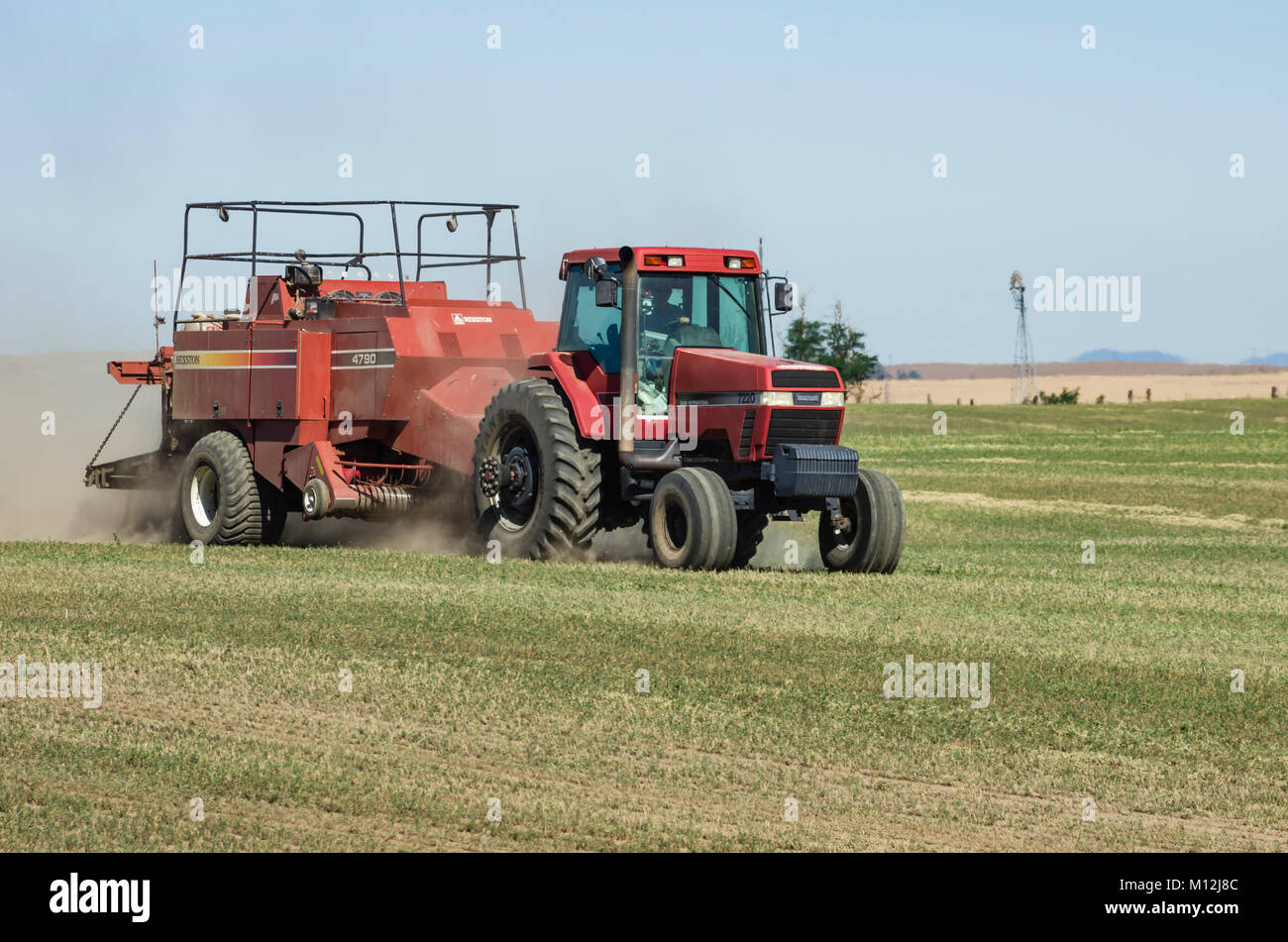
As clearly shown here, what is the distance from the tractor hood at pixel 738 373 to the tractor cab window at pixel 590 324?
25.0 inches

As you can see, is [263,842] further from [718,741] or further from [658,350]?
[658,350]

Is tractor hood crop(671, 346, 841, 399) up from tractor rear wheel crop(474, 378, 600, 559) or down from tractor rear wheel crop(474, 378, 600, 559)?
up

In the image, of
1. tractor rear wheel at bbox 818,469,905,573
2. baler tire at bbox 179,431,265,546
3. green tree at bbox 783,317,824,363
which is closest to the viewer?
tractor rear wheel at bbox 818,469,905,573

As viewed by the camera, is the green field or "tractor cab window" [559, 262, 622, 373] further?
"tractor cab window" [559, 262, 622, 373]

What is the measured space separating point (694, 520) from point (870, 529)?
5.66 ft

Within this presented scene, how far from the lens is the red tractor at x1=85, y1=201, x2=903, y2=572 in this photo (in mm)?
15883

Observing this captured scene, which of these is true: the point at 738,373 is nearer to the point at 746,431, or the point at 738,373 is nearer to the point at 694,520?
the point at 746,431

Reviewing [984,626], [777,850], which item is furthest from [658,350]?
[777,850]

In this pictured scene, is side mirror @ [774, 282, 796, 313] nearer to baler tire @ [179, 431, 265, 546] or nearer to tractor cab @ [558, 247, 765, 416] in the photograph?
tractor cab @ [558, 247, 765, 416]

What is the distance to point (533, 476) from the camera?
55.0 feet

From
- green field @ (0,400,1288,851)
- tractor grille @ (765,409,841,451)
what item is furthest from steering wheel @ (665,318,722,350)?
green field @ (0,400,1288,851)

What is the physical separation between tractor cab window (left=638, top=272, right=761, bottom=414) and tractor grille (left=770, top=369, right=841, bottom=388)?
0.97 metres

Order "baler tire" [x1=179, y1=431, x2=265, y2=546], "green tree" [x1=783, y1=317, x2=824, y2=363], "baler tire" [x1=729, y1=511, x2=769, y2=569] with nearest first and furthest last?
"baler tire" [x1=729, y1=511, x2=769, y2=569]
"baler tire" [x1=179, y1=431, x2=265, y2=546]
"green tree" [x1=783, y1=317, x2=824, y2=363]

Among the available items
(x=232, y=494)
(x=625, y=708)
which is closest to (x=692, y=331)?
(x=232, y=494)
